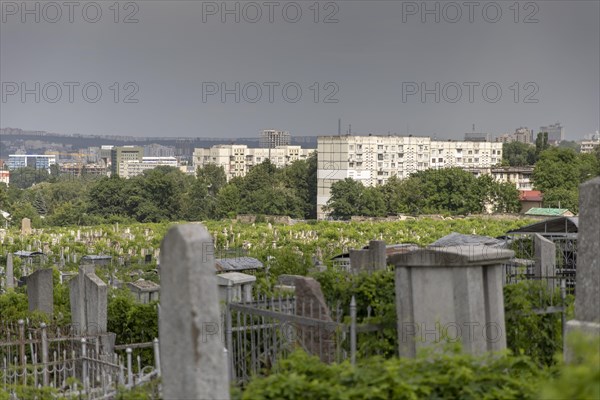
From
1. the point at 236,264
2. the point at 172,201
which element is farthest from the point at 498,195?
the point at 236,264

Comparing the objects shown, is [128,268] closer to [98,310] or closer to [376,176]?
[98,310]

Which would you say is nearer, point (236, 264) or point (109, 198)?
point (236, 264)

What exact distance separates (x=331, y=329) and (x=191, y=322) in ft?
11.5

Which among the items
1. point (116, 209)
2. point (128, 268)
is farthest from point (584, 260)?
point (116, 209)

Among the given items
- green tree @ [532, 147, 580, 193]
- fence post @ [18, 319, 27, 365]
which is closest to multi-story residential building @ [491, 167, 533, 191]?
green tree @ [532, 147, 580, 193]

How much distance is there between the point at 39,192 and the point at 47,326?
111 meters

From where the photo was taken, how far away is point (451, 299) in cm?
902

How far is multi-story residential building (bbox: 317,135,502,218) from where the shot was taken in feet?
382

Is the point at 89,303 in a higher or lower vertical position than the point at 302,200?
lower

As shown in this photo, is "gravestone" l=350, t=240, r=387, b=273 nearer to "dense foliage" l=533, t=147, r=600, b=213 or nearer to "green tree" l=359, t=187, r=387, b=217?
"dense foliage" l=533, t=147, r=600, b=213

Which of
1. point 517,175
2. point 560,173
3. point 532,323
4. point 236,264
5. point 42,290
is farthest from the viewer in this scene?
point 517,175

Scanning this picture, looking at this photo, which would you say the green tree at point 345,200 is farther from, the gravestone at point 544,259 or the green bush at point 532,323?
the green bush at point 532,323

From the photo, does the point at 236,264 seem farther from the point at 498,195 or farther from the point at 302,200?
the point at 302,200

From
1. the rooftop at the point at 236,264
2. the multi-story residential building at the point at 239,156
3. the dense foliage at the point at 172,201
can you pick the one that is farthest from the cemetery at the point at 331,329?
the multi-story residential building at the point at 239,156
